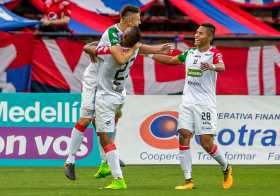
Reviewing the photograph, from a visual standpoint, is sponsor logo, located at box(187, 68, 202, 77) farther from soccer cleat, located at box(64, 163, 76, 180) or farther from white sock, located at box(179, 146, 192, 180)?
soccer cleat, located at box(64, 163, 76, 180)

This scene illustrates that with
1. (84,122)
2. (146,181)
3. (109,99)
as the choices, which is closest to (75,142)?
(84,122)

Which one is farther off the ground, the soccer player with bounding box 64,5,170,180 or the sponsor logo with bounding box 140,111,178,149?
the soccer player with bounding box 64,5,170,180

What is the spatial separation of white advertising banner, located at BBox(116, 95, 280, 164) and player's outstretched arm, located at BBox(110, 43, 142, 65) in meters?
5.90

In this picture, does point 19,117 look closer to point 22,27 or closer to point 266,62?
point 22,27

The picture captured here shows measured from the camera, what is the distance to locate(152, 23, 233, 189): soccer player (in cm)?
1374

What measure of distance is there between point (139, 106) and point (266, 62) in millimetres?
3995

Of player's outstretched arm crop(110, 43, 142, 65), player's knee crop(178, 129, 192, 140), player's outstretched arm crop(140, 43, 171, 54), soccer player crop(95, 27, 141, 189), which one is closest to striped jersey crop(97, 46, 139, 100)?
soccer player crop(95, 27, 141, 189)

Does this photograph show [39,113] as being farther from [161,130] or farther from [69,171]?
[69,171]

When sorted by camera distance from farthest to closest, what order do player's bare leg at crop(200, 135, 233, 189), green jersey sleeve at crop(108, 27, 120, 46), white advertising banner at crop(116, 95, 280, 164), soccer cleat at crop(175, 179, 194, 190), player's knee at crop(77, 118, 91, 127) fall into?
white advertising banner at crop(116, 95, 280, 164) < player's knee at crop(77, 118, 91, 127) < player's bare leg at crop(200, 135, 233, 189) < soccer cleat at crop(175, 179, 194, 190) < green jersey sleeve at crop(108, 27, 120, 46)

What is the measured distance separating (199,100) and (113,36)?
1590 millimetres

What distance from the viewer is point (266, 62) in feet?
70.7

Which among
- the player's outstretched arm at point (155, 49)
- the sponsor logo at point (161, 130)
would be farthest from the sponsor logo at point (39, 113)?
the player's outstretched arm at point (155, 49)

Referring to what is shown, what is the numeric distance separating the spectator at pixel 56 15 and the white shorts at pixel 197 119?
29.7 feet

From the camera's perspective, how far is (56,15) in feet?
74.5
